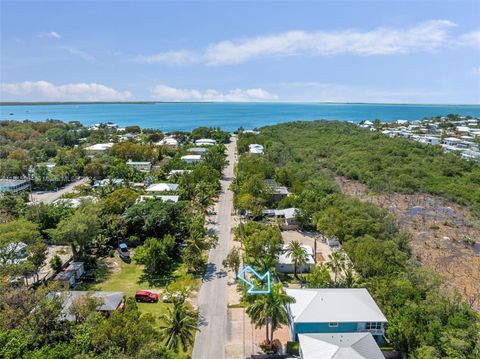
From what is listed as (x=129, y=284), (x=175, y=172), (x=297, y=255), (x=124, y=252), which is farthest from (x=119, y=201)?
(x=297, y=255)

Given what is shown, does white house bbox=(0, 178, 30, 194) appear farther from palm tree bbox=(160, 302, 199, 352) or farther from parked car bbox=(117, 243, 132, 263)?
palm tree bbox=(160, 302, 199, 352)

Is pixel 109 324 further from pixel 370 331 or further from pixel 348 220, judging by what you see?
pixel 348 220

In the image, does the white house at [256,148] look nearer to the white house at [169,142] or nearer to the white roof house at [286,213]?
the white house at [169,142]

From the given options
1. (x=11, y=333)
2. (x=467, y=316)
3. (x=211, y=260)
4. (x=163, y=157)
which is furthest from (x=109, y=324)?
(x=163, y=157)

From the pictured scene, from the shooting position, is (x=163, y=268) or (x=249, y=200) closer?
(x=163, y=268)

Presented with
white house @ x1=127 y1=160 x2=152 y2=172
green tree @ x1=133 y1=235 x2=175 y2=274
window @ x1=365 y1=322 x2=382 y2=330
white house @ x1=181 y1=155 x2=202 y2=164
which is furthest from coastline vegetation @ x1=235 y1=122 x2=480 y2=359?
white house @ x1=127 y1=160 x2=152 y2=172
